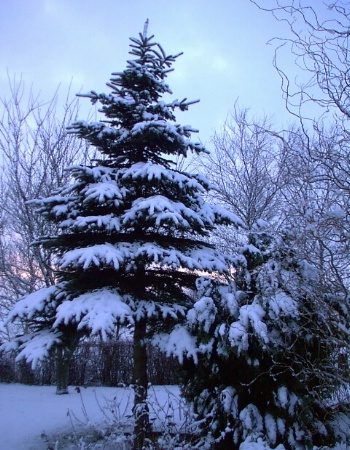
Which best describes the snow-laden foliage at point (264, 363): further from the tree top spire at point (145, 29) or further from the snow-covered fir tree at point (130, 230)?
the tree top spire at point (145, 29)

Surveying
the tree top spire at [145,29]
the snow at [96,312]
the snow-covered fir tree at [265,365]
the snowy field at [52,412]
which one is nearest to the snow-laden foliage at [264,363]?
the snow-covered fir tree at [265,365]

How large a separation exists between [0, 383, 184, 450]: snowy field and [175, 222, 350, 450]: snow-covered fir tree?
0.62 metres

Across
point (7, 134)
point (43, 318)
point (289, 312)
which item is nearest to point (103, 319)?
point (43, 318)

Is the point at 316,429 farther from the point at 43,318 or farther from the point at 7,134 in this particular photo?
the point at 7,134

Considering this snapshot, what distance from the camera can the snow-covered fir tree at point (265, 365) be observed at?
168 inches

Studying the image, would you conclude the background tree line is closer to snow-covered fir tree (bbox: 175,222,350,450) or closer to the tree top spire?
snow-covered fir tree (bbox: 175,222,350,450)

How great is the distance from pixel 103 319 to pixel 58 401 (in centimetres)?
598

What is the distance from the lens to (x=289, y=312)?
14.2 ft

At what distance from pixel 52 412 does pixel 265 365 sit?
5.59 meters

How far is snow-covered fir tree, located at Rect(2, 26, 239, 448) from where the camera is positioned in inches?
197

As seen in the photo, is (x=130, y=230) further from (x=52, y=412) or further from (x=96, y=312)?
(x=52, y=412)

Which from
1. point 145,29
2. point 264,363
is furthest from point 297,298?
point 145,29

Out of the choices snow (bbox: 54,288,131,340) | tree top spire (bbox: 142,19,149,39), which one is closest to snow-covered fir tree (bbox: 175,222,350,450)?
snow (bbox: 54,288,131,340)

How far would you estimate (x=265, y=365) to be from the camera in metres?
4.63
